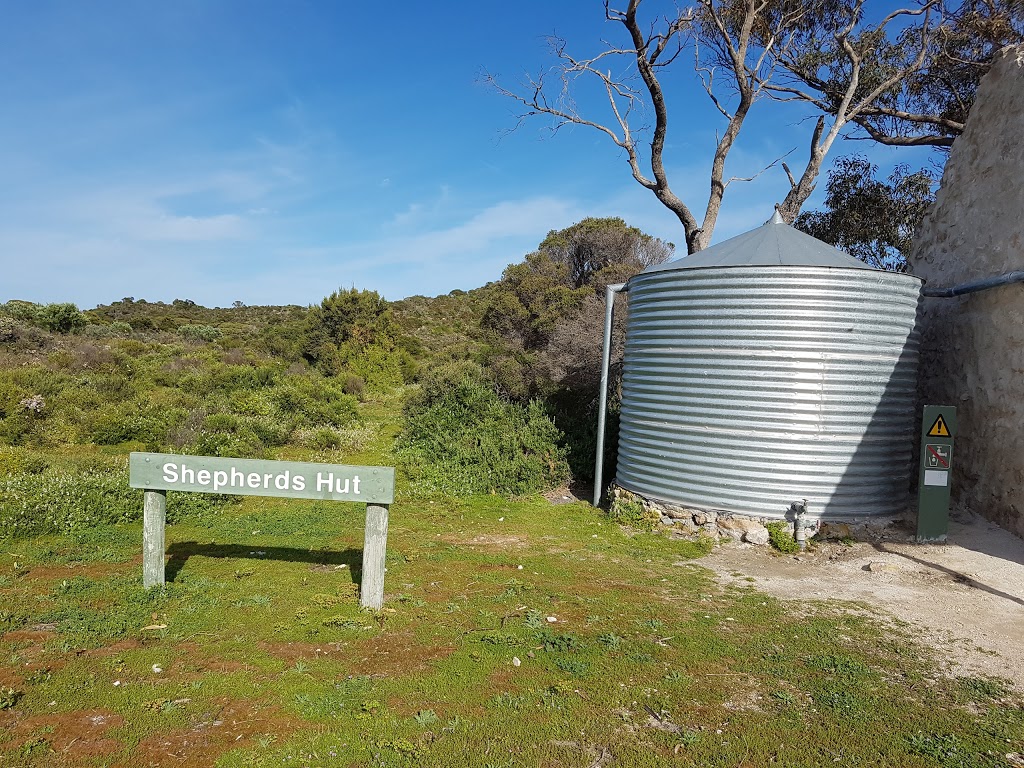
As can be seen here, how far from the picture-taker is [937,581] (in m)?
6.82

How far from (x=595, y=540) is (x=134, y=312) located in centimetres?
5403

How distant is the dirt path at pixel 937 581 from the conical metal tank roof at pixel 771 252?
3.31 meters

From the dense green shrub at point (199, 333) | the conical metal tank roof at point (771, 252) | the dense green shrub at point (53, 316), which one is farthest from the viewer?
the dense green shrub at point (199, 333)

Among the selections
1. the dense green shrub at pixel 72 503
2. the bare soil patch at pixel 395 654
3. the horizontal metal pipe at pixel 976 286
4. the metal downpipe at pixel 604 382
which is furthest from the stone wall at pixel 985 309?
the dense green shrub at pixel 72 503

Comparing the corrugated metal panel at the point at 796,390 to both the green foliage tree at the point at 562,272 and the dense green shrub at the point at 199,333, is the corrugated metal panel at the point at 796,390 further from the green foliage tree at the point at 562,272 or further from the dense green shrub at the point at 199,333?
the dense green shrub at the point at 199,333

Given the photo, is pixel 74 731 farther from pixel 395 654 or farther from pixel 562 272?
pixel 562 272

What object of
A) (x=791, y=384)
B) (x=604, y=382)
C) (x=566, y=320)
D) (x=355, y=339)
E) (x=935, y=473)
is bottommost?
(x=935, y=473)

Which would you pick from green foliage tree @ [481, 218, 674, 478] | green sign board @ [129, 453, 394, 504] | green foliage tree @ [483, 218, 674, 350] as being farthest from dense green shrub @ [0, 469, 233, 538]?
green foliage tree @ [483, 218, 674, 350]

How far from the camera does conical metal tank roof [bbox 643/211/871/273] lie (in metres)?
8.30

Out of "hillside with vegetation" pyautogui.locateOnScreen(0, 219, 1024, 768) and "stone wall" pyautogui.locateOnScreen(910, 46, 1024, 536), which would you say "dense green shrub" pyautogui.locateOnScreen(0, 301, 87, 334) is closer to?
"hillside with vegetation" pyautogui.locateOnScreen(0, 219, 1024, 768)

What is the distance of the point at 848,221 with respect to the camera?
17844mm

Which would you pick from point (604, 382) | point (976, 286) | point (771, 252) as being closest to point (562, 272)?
point (604, 382)

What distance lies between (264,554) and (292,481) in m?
1.94

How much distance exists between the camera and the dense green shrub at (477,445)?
36.0 ft
